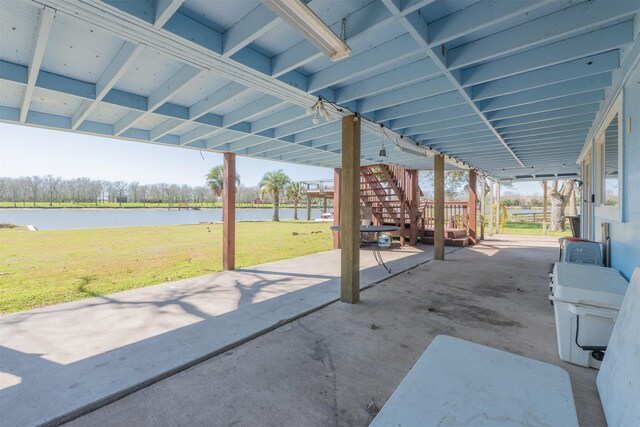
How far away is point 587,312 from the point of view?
2264 millimetres

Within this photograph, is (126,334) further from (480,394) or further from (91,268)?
(91,268)

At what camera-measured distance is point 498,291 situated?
183 inches

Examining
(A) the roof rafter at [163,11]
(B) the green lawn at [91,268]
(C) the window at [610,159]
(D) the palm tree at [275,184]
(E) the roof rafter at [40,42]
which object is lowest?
(B) the green lawn at [91,268]

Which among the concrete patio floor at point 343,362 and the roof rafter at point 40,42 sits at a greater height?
the roof rafter at point 40,42

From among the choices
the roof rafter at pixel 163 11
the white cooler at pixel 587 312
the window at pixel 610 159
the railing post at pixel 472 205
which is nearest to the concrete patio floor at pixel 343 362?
the white cooler at pixel 587 312

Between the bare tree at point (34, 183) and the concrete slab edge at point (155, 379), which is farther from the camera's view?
the bare tree at point (34, 183)

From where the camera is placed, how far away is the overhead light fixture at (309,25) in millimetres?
1733

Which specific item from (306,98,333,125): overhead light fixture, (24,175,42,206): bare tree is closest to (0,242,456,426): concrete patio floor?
(306,98,333,125): overhead light fixture

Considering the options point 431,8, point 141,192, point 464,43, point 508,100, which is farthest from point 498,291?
point 141,192

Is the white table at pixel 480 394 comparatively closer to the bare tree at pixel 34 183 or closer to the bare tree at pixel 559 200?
the bare tree at pixel 559 200

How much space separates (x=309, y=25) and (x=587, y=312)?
3040 millimetres

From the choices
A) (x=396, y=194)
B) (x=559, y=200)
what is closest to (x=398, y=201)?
(x=396, y=194)

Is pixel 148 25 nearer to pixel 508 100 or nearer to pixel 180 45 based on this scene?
pixel 180 45

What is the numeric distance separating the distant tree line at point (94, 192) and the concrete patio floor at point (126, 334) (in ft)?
84.9
